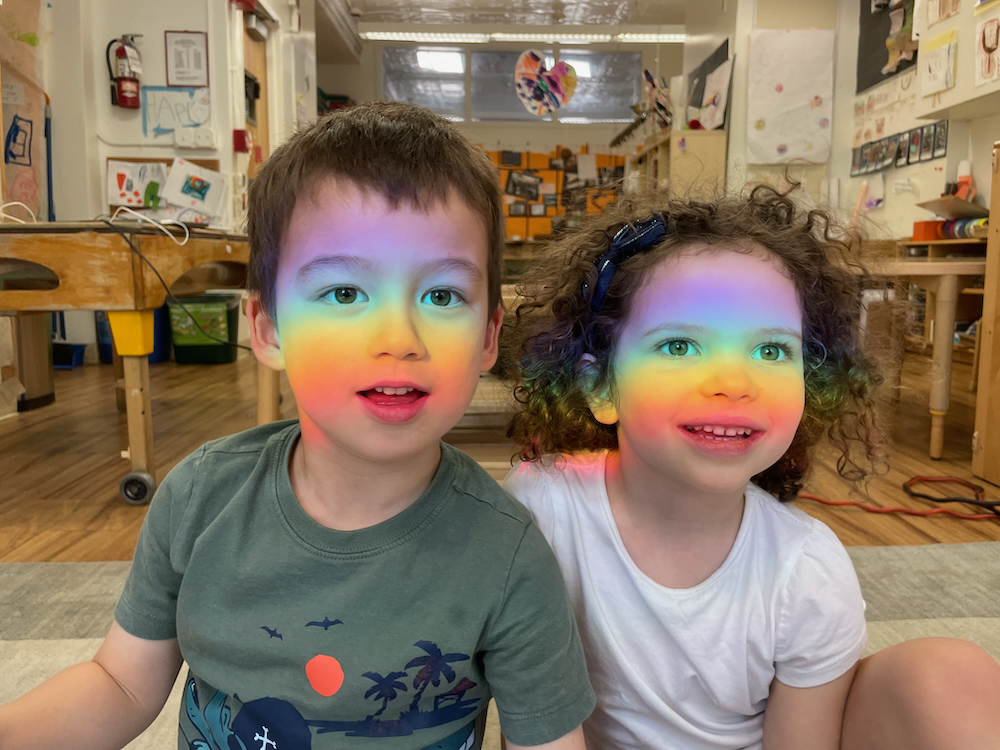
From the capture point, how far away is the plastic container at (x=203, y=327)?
14.8 feet

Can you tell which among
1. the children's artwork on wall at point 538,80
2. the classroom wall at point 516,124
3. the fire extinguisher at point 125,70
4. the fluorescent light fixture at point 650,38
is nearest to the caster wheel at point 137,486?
the fire extinguisher at point 125,70

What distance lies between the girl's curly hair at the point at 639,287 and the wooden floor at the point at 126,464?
0.49 meters

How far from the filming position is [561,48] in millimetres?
8773

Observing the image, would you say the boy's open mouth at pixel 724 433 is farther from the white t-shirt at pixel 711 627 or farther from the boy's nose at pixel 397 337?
the boy's nose at pixel 397 337

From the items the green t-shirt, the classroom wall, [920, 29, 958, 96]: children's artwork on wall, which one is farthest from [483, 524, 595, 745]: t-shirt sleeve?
the classroom wall

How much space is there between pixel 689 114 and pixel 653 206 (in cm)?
493

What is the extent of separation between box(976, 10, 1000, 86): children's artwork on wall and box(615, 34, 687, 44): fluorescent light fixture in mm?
6048

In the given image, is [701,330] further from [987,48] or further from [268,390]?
[987,48]

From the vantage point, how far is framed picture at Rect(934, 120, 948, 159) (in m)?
3.96

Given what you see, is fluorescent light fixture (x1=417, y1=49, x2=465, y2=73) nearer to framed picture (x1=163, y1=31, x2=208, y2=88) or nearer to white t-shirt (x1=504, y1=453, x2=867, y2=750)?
framed picture (x1=163, y1=31, x2=208, y2=88)

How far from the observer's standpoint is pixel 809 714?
741 millimetres

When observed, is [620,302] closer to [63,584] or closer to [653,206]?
[653,206]

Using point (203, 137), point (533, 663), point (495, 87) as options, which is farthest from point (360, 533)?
point (495, 87)

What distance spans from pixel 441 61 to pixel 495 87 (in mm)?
705
